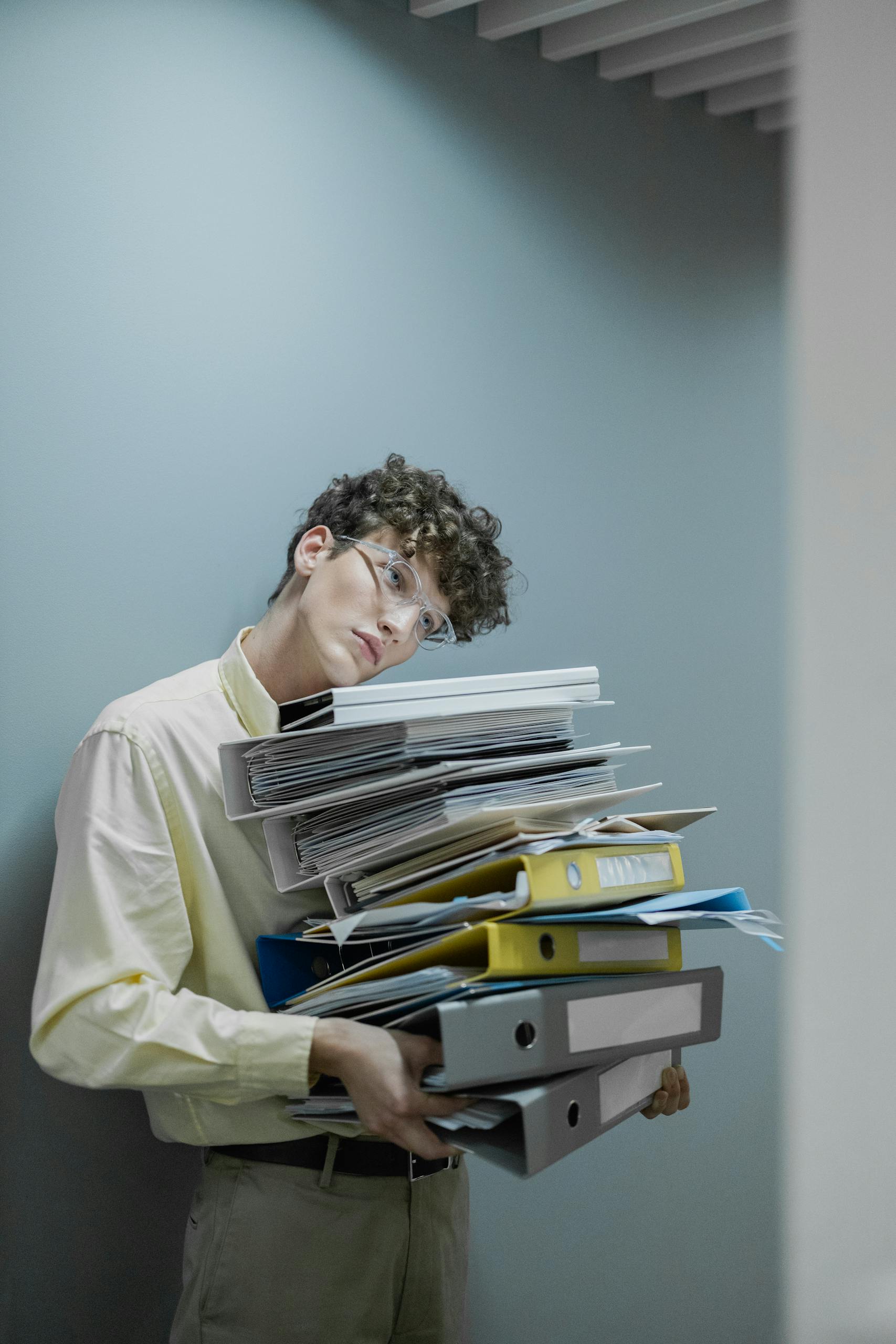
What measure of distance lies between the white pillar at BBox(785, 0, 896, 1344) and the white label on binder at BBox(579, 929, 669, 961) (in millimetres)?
199

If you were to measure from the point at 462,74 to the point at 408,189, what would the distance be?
28cm

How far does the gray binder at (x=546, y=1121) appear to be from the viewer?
108cm

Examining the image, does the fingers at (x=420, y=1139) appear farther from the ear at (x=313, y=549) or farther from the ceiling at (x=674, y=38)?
the ceiling at (x=674, y=38)

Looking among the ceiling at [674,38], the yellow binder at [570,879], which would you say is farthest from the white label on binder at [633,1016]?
the ceiling at [674,38]

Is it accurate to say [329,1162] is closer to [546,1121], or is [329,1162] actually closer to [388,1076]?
[388,1076]

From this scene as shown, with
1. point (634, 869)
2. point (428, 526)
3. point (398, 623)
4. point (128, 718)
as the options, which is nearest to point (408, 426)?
point (428, 526)

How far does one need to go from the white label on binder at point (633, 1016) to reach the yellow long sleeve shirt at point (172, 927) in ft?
0.96

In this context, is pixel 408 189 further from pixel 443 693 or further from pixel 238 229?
pixel 443 693

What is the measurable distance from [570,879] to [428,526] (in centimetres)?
61

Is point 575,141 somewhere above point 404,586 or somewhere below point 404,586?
above

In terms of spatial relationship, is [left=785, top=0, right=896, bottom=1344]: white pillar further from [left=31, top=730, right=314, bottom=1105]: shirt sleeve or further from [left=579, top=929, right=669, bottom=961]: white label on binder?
[left=31, top=730, right=314, bottom=1105]: shirt sleeve

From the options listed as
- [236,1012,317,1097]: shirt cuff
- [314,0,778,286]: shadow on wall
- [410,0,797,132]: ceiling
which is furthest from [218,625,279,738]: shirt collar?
[410,0,797,132]: ceiling

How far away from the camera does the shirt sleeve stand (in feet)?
3.99

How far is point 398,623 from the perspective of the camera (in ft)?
5.08
